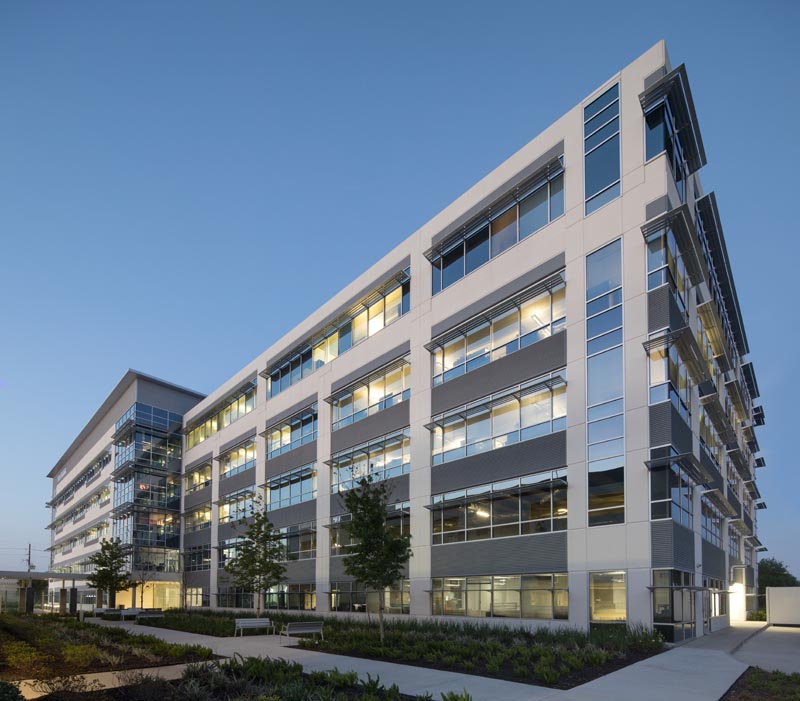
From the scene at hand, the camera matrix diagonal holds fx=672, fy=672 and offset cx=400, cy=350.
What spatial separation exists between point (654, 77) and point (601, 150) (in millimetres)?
2927

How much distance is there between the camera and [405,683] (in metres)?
13.3

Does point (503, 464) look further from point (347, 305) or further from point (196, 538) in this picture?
point (196, 538)

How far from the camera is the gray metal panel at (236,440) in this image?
49.1 metres

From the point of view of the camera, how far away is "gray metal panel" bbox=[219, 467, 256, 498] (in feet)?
159

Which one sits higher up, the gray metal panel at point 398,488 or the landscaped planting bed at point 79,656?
the gray metal panel at point 398,488

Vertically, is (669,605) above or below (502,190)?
below

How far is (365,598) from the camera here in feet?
111

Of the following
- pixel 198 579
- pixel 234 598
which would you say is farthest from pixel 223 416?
pixel 234 598

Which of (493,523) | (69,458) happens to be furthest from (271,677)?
(69,458)

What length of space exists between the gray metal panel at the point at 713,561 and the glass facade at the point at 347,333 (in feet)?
56.1

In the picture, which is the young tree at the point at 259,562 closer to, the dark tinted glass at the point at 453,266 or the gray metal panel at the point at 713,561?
the dark tinted glass at the point at 453,266

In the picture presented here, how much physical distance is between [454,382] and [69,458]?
86.9 metres

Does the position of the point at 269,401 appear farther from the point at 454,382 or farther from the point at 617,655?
the point at 617,655

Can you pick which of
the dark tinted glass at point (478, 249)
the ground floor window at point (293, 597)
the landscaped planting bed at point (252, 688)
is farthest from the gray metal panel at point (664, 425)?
the ground floor window at point (293, 597)
